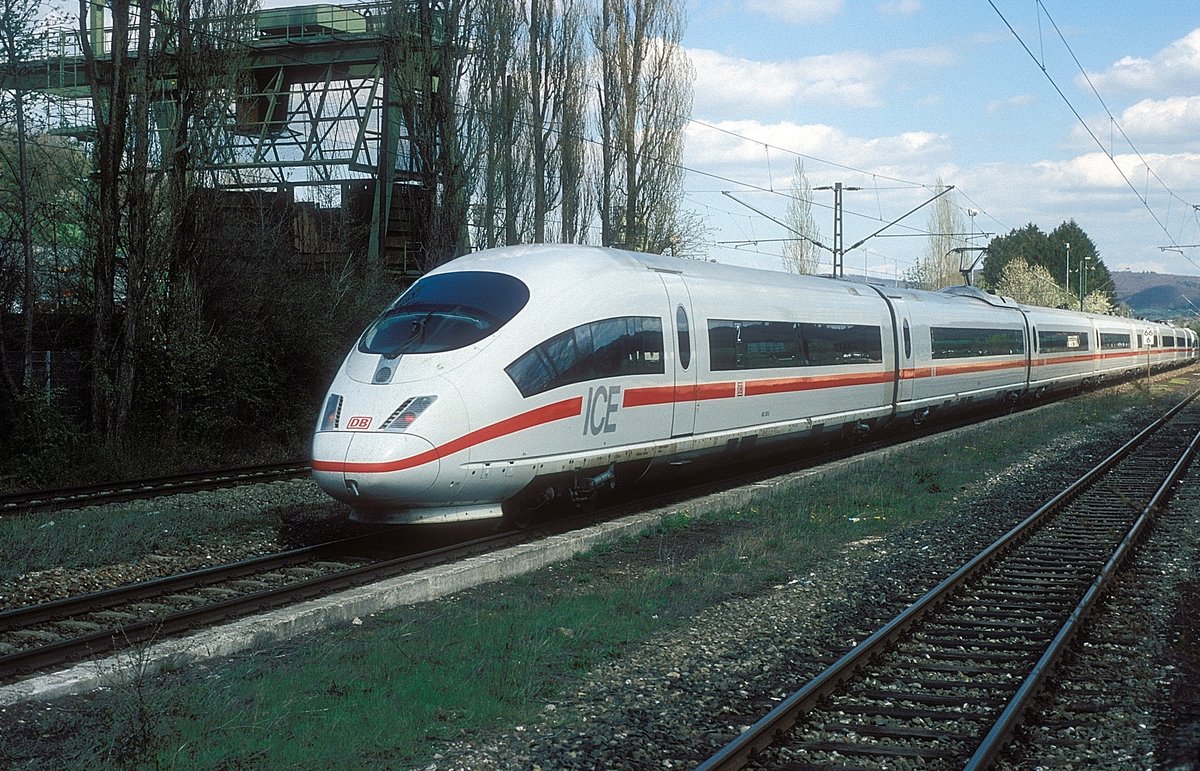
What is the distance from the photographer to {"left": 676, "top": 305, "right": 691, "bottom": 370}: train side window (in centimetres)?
1364

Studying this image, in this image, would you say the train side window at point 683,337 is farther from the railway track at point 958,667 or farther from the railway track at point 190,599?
Result: the railway track at point 958,667

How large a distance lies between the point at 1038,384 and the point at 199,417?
23.9 m

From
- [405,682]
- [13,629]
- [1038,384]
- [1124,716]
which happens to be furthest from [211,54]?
[1038,384]

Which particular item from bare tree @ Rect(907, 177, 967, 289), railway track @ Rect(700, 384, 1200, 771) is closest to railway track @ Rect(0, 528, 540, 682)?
railway track @ Rect(700, 384, 1200, 771)

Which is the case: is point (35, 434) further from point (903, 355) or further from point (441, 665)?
point (903, 355)

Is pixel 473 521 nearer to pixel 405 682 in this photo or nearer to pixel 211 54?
pixel 405 682

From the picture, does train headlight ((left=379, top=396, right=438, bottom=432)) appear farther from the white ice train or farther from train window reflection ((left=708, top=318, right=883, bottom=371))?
train window reflection ((left=708, top=318, right=883, bottom=371))

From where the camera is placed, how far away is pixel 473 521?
11.2 m

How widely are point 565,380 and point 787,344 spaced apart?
5890 mm

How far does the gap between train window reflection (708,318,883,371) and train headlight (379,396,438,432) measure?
16.0ft

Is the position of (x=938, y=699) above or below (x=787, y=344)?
below

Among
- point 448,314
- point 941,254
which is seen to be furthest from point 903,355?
point 941,254

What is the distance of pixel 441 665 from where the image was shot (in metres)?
7.09

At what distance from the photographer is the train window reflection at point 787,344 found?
48.0 ft
